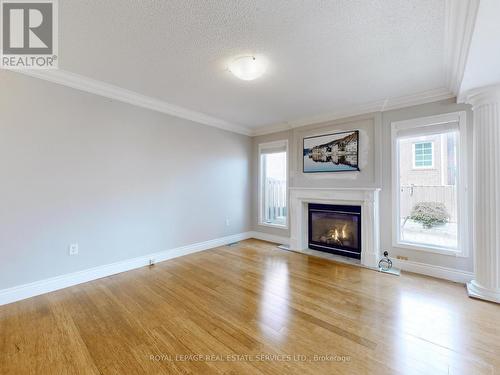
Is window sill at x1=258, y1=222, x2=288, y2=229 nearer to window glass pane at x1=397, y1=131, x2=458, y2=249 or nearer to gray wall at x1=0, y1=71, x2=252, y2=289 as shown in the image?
gray wall at x1=0, y1=71, x2=252, y2=289

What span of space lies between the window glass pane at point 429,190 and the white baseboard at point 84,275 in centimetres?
339

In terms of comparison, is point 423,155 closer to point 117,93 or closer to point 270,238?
point 270,238

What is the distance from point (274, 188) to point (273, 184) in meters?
0.09

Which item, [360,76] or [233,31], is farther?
[360,76]

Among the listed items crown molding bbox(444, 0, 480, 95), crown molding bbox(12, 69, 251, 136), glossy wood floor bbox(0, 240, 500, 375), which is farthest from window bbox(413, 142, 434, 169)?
crown molding bbox(12, 69, 251, 136)

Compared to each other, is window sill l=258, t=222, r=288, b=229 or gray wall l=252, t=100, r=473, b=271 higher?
gray wall l=252, t=100, r=473, b=271

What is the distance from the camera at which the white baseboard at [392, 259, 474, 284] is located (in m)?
2.80

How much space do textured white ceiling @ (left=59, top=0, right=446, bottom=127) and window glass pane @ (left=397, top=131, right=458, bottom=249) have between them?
0.78 metres

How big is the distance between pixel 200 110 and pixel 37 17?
2240mm

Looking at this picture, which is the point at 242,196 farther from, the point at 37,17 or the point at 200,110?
the point at 37,17

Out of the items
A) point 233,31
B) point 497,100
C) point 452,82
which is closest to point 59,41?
point 233,31

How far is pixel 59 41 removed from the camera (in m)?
2.04

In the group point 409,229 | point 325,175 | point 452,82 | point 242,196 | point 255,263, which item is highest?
point 452,82

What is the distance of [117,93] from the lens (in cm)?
302
